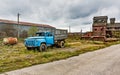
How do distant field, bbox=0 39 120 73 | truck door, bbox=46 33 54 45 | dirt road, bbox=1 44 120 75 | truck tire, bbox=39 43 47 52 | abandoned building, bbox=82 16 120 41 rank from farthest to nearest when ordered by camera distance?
1. abandoned building, bbox=82 16 120 41
2. truck door, bbox=46 33 54 45
3. truck tire, bbox=39 43 47 52
4. distant field, bbox=0 39 120 73
5. dirt road, bbox=1 44 120 75

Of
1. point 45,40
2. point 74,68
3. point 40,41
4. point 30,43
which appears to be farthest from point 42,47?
point 74,68

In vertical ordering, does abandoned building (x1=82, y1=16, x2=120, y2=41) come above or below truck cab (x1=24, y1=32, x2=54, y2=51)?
above

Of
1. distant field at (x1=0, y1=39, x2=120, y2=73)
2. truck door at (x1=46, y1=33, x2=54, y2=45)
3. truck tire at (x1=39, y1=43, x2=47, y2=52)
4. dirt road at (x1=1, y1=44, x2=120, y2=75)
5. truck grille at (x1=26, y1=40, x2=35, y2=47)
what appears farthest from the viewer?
truck door at (x1=46, y1=33, x2=54, y2=45)

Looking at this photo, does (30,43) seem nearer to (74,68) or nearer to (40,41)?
(40,41)

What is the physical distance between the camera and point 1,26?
143ft

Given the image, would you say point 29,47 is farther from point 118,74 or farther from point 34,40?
point 118,74

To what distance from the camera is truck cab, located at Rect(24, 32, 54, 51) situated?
15648 mm

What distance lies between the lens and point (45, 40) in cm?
1684

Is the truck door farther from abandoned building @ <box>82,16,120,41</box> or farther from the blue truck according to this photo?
abandoned building @ <box>82,16,120,41</box>

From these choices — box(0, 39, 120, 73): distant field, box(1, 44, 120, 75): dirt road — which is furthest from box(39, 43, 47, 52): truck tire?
box(1, 44, 120, 75): dirt road

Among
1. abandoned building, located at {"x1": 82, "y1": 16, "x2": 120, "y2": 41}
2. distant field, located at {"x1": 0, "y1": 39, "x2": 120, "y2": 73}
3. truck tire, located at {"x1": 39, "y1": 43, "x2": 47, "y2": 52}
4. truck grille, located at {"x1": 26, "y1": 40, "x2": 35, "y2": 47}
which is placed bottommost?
distant field, located at {"x1": 0, "y1": 39, "x2": 120, "y2": 73}

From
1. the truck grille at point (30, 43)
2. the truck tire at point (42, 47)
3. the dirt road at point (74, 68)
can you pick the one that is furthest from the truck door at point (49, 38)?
the dirt road at point (74, 68)

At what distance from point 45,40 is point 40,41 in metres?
1.00

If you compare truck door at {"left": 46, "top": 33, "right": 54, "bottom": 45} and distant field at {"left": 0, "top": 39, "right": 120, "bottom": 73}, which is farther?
truck door at {"left": 46, "top": 33, "right": 54, "bottom": 45}
